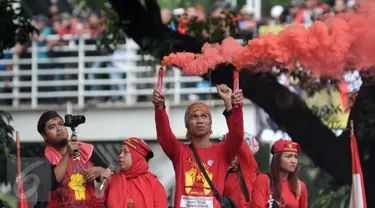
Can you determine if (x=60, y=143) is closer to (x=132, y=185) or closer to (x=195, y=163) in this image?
(x=132, y=185)

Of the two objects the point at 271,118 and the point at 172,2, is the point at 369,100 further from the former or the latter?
the point at 172,2

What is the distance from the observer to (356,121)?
41.0 feet

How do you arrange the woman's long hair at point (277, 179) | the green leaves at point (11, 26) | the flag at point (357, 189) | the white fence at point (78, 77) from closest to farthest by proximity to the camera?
1. the woman's long hair at point (277, 179)
2. the flag at point (357, 189)
3. the green leaves at point (11, 26)
4. the white fence at point (78, 77)

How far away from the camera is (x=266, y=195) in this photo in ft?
31.6

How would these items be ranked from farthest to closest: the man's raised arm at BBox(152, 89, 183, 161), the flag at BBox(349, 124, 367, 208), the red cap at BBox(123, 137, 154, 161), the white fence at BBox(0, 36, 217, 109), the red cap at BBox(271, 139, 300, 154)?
the white fence at BBox(0, 36, 217, 109) < the flag at BBox(349, 124, 367, 208) < the red cap at BBox(271, 139, 300, 154) < the red cap at BBox(123, 137, 154, 161) < the man's raised arm at BBox(152, 89, 183, 161)

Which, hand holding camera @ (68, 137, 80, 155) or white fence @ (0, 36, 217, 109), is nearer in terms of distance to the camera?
hand holding camera @ (68, 137, 80, 155)

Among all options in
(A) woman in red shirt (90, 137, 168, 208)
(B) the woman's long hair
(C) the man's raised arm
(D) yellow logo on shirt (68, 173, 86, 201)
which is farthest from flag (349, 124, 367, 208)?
(D) yellow logo on shirt (68, 173, 86, 201)

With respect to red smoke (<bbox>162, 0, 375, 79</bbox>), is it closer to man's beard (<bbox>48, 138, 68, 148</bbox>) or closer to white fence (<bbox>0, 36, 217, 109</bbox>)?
man's beard (<bbox>48, 138, 68, 148</bbox>)

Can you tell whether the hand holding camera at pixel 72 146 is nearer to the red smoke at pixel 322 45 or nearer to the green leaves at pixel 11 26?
the red smoke at pixel 322 45

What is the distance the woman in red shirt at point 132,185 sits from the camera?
31.0 feet

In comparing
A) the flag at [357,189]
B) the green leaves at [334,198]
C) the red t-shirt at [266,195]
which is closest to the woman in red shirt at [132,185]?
the red t-shirt at [266,195]

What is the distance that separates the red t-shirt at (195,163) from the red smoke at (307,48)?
68cm

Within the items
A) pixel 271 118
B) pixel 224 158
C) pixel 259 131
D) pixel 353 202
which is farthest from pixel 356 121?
pixel 259 131

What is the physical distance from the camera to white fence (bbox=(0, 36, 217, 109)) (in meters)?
18.6
